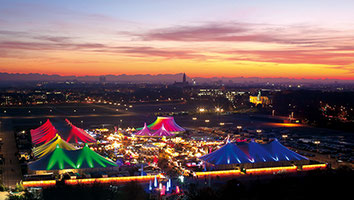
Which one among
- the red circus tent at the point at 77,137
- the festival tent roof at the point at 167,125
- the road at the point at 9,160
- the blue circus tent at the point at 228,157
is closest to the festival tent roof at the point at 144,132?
the festival tent roof at the point at 167,125

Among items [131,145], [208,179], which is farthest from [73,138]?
[208,179]

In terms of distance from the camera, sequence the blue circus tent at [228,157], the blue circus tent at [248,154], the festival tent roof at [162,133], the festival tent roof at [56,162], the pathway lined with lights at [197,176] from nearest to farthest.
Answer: the pathway lined with lights at [197,176], the festival tent roof at [56,162], the blue circus tent at [228,157], the blue circus tent at [248,154], the festival tent roof at [162,133]

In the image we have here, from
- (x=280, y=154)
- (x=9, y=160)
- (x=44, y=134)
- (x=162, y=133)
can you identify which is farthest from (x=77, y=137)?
(x=280, y=154)

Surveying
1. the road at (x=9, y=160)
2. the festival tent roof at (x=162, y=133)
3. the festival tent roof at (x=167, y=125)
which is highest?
the festival tent roof at (x=167, y=125)

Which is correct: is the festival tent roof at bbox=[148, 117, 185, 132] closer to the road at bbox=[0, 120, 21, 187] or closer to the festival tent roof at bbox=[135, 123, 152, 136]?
the festival tent roof at bbox=[135, 123, 152, 136]

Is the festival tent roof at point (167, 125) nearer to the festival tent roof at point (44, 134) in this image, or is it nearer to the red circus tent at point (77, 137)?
the red circus tent at point (77, 137)

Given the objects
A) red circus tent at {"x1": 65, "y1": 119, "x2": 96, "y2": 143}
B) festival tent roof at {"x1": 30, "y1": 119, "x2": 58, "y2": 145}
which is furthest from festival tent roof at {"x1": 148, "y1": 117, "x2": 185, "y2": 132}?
festival tent roof at {"x1": 30, "y1": 119, "x2": 58, "y2": 145}

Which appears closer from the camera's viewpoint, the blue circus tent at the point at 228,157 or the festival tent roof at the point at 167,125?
the blue circus tent at the point at 228,157
